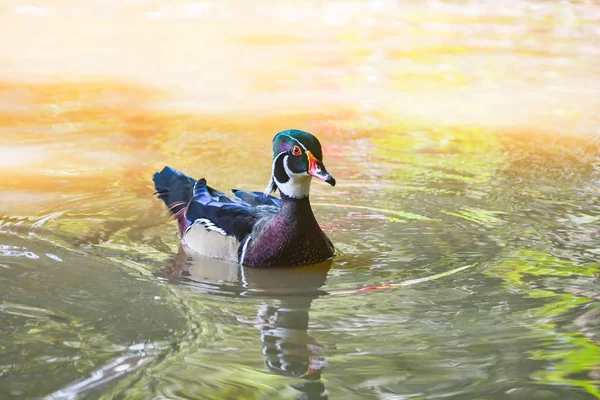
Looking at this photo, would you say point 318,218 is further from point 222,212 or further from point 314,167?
point 314,167

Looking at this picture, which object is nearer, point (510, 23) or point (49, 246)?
point (49, 246)

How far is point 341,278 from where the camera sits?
6.62 meters

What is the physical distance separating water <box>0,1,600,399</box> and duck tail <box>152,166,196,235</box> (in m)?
0.18

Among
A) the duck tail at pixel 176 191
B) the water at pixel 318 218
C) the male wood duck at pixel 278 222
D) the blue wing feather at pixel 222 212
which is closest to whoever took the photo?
the water at pixel 318 218

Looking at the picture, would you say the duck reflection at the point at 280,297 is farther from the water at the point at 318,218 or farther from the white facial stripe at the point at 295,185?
the white facial stripe at the point at 295,185

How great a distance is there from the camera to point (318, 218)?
321 inches

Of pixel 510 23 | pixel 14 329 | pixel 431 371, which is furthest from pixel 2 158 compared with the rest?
pixel 510 23

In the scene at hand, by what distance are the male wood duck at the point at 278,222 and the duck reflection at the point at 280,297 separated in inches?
3.5

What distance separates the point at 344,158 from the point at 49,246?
3.93m

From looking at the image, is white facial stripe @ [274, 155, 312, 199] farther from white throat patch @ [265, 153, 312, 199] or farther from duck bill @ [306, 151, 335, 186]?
duck bill @ [306, 151, 335, 186]

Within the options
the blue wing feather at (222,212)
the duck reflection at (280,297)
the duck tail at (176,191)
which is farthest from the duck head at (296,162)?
the duck tail at (176,191)

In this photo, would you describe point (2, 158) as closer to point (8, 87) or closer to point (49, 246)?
point (49, 246)

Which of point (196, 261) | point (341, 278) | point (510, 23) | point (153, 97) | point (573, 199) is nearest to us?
point (341, 278)

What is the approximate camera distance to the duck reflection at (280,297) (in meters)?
5.00
